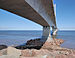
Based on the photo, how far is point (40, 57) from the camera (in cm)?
379

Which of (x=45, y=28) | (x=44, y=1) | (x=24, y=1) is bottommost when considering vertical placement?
(x=45, y=28)

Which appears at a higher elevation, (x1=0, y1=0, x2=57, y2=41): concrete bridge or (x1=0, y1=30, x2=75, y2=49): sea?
(x1=0, y1=0, x2=57, y2=41): concrete bridge

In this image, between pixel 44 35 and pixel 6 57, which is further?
pixel 44 35

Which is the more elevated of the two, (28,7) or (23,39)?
(28,7)

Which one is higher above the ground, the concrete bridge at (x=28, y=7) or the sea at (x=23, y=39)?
the concrete bridge at (x=28, y=7)

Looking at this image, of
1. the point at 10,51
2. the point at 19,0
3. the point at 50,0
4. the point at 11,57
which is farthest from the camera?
the point at 50,0

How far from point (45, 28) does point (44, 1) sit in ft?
41.0

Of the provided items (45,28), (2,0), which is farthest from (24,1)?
(45,28)

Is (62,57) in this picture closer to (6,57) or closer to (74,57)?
(74,57)

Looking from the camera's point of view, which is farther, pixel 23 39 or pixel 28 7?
pixel 23 39

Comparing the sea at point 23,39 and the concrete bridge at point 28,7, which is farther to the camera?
the sea at point 23,39

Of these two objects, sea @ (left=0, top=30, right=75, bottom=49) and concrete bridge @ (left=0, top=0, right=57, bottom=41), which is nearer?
concrete bridge @ (left=0, top=0, right=57, bottom=41)

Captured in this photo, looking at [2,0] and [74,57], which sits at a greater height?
[2,0]

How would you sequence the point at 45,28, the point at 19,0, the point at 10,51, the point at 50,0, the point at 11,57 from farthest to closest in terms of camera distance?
the point at 45,28, the point at 50,0, the point at 10,51, the point at 19,0, the point at 11,57
